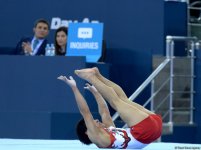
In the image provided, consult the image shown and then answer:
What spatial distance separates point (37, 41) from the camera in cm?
1267

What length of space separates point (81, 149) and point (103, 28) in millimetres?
3848

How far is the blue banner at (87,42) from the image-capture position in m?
12.4

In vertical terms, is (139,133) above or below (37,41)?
below

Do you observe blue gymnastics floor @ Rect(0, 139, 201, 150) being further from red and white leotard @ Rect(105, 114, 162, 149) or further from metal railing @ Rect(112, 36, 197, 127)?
metal railing @ Rect(112, 36, 197, 127)

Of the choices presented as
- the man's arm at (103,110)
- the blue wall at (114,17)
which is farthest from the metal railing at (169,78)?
the man's arm at (103,110)

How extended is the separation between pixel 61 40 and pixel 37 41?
42 centimetres

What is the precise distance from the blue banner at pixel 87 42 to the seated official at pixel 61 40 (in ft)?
0.25

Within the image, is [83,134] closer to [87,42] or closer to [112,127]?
[112,127]

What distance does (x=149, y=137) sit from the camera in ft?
32.9

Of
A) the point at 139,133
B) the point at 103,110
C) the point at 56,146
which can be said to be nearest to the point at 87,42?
the point at 103,110

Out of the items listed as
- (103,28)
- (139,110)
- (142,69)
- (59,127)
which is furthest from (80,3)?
(139,110)

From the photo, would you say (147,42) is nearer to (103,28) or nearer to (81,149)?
(103,28)

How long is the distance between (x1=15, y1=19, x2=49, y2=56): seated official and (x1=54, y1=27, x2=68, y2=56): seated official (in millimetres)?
222

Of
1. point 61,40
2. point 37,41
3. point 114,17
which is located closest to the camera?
point 61,40
